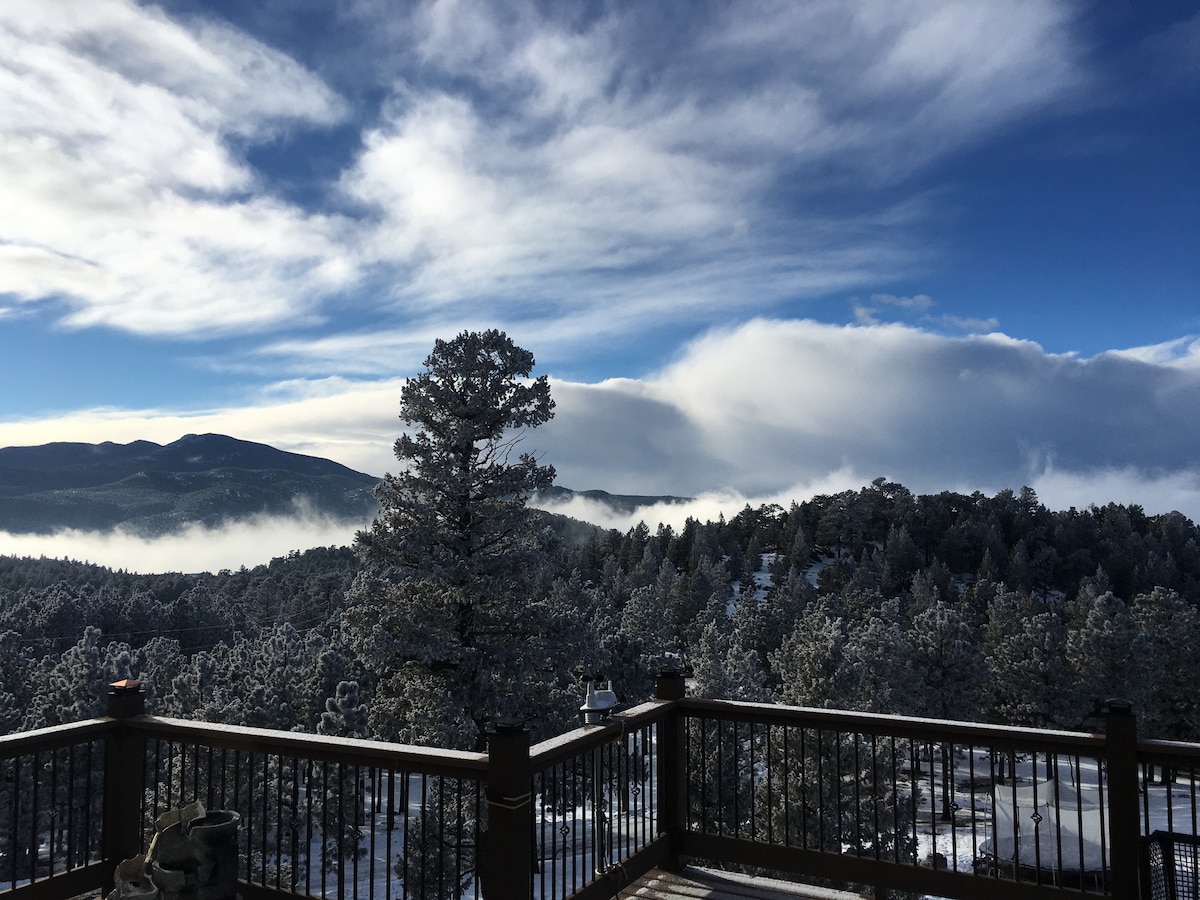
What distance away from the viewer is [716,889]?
176 inches

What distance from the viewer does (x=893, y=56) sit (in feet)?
30.7

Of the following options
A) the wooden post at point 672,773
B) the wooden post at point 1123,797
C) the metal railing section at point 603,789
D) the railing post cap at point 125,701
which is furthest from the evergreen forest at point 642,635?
the railing post cap at point 125,701

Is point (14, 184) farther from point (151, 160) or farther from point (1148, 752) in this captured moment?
point (1148, 752)

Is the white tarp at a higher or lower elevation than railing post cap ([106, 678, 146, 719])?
lower

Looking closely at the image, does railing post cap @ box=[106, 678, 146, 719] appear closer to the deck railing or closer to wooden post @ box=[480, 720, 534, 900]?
the deck railing

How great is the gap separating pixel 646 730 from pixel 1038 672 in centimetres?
4472

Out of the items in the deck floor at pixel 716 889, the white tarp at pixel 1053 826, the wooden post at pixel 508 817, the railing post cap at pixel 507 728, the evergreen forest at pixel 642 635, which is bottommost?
the evergreen forest at pixel 642 635

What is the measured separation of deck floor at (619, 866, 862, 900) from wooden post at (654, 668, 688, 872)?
0.47 feet

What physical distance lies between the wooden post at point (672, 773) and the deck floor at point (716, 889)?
14 cm

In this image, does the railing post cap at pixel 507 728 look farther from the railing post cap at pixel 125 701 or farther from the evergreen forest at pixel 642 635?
the evergreen forest at pixel 642 635

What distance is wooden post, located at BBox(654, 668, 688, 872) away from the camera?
476 centimetres

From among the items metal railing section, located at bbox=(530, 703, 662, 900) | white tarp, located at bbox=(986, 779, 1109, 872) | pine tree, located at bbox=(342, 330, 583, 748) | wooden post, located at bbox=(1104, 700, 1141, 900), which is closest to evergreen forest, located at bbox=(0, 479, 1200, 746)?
pine tree, located at bbox=(342, 330, 583, 748)

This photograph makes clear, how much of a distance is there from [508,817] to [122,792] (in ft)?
8.48

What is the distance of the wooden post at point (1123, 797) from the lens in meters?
3.70
